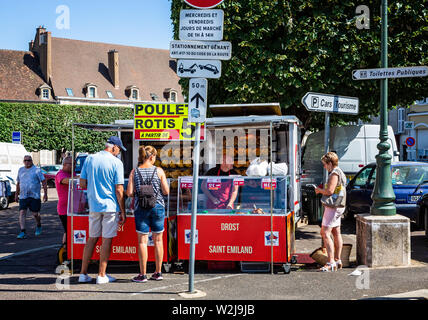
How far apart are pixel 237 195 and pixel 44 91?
203 feet

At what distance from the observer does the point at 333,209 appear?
776cm

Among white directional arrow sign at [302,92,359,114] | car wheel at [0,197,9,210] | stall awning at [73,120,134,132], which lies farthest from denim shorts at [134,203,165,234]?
car wheel at [0,197,9,210]

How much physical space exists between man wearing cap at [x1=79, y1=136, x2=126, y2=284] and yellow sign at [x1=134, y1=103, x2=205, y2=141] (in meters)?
1.76

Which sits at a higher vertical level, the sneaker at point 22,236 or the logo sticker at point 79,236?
the logo sticker at point 79,236

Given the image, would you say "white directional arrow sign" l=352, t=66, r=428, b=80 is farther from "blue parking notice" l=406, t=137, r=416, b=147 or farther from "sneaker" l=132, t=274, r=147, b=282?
"blue parking notice" l=406, t=137, r=416, b=147

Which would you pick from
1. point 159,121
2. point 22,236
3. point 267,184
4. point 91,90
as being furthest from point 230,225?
point 91,90

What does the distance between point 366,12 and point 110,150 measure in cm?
834

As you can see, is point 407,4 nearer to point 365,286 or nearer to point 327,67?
point 327,67

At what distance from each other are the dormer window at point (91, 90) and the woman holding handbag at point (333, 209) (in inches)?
2539

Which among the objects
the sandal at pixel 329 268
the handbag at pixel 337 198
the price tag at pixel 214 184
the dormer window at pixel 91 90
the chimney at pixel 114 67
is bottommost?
the sandal at pixel 329 268

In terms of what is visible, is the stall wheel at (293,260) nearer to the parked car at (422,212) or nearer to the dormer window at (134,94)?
the parked car at (422,212)

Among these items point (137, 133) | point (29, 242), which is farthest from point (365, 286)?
point (29, 242)

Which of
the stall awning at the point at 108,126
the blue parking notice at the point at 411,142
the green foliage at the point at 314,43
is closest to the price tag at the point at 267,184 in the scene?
the stall awning at the point at 108,126

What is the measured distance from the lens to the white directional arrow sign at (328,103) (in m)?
8.29
